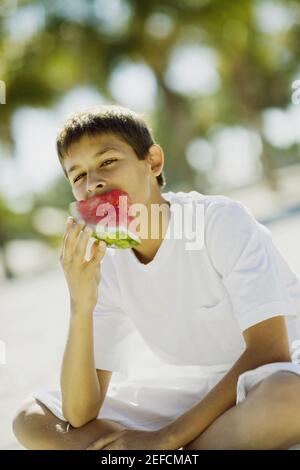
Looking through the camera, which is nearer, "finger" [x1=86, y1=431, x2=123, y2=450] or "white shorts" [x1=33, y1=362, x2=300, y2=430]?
"finger" [x1=86, y1=431, x2=123, y2=450]

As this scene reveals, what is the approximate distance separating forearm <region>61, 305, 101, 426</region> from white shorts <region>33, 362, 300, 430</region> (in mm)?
146

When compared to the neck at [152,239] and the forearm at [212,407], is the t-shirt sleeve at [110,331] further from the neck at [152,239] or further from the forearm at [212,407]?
the forearm at [212,407]

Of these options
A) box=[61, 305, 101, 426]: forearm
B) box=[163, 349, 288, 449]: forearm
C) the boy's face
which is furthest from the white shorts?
the boy's face

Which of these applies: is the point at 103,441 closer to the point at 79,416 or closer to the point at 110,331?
the point at 79,416

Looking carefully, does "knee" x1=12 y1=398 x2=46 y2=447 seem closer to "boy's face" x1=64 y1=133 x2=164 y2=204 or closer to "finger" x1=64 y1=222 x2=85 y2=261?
"finger" x1=64 y1=222 x2=85 y2=261

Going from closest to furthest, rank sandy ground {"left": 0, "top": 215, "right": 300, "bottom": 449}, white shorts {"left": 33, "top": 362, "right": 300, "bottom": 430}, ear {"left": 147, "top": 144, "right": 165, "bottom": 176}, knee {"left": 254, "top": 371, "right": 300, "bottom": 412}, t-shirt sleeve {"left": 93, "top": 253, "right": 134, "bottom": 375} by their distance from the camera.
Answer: knee {"left": 254, "top": 371, "right": 300, "bottom": 412}
white shorts {"left": 33, "top": 362, "right": 300, "bottom": 430}
t-shirt sleeve {"left": 93, "top": 253, "right": 134, "bottom": 375}
ear {"left": 147, "top": 144, "right": 165, "bottom": 176}
sandy ground {"left": 0, "top": 215, "right": 300, "bottom": 449}

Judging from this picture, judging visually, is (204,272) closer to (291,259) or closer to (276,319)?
(276,319)

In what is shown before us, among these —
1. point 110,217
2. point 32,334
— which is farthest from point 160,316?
point 32,334

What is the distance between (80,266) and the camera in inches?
113

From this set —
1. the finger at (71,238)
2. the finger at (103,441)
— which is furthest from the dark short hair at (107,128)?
the finger at (103,441)

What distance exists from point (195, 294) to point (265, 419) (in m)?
0.77

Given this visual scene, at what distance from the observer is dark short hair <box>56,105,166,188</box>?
314 cm

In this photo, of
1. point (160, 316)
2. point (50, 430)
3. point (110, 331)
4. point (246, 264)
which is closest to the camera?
point (246, 264)
